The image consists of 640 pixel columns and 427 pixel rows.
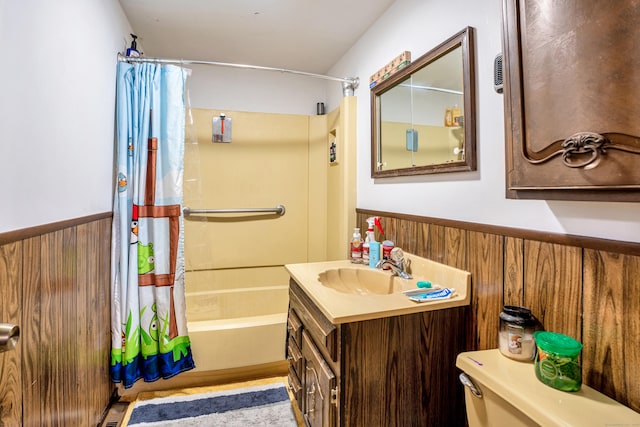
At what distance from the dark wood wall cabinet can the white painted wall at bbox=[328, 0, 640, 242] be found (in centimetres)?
17

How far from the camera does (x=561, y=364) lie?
2.51 feet

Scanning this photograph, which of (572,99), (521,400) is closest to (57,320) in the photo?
(521,400)

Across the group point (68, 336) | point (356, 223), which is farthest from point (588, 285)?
point (68, 336)

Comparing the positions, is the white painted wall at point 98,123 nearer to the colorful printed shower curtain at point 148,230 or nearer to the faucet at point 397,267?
the colorful printed shower curtain at point 148,230

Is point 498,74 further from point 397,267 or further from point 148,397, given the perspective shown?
point 148,397

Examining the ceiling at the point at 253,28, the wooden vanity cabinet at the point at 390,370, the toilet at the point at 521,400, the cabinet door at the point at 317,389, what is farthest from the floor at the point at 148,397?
the ceiling at the point at 253,28

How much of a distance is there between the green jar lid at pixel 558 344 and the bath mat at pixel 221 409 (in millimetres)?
1304

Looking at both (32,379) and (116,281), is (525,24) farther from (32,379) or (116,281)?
(116,281)

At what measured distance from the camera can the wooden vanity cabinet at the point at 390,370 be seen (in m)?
1.04

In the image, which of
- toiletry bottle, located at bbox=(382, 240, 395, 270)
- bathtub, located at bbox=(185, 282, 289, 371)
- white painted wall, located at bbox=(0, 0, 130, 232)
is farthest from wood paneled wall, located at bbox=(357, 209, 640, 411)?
white painted wall, located at bbox=(0, 0, 130, 232)

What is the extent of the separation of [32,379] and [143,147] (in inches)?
45.0

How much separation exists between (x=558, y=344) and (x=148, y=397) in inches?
80.0

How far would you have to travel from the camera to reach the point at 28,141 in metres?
0.98

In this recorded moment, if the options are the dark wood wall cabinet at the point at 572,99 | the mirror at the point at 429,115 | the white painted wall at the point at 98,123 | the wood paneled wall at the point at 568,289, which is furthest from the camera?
the mirror at the point at 429,115
